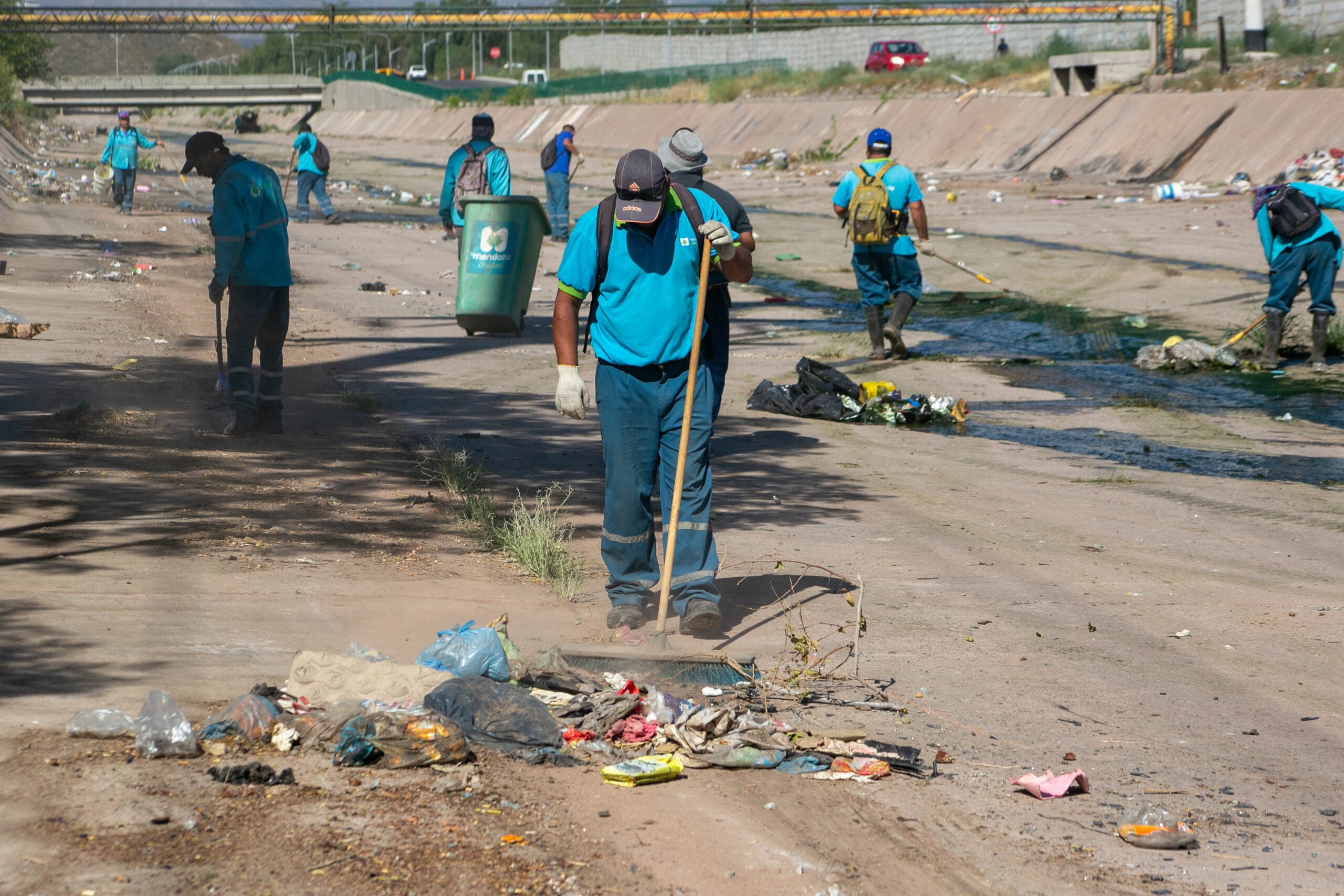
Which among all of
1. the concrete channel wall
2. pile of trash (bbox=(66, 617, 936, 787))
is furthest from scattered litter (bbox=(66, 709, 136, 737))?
the concrete channel wall

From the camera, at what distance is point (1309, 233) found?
10.7 metres

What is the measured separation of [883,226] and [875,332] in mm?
1242

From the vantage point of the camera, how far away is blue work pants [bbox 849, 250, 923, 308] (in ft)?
37.1

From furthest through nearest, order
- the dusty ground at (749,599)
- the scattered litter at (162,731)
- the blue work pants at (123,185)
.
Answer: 1. the blue work pants at (123,185)
2. the scattered litter at (162,731)
3. the dusty ground at (749,599)

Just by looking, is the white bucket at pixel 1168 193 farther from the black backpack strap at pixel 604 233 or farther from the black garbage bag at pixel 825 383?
the black backpack strap at pixel 604 233

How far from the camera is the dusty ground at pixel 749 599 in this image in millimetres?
3518

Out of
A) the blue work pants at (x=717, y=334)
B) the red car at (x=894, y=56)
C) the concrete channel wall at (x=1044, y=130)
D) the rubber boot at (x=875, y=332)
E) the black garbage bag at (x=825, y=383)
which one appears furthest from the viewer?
the red car at (x=894, y=56)

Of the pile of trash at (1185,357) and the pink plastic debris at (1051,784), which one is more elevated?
the pile of trash at (1185,357)

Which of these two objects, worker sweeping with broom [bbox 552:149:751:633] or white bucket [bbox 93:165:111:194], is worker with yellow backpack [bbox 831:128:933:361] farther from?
white bucket [bbox 93:165:111:194]

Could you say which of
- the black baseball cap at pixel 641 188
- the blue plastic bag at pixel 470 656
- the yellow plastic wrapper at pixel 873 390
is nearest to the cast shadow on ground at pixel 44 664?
the blue plastic bag at pixel 470 656

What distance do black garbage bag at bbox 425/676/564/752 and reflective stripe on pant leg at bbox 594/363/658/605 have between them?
3.48ft

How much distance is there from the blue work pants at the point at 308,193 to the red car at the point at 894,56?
1176 inches

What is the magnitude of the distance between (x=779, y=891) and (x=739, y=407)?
708 centimetres

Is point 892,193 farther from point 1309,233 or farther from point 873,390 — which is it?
point 1309,233
